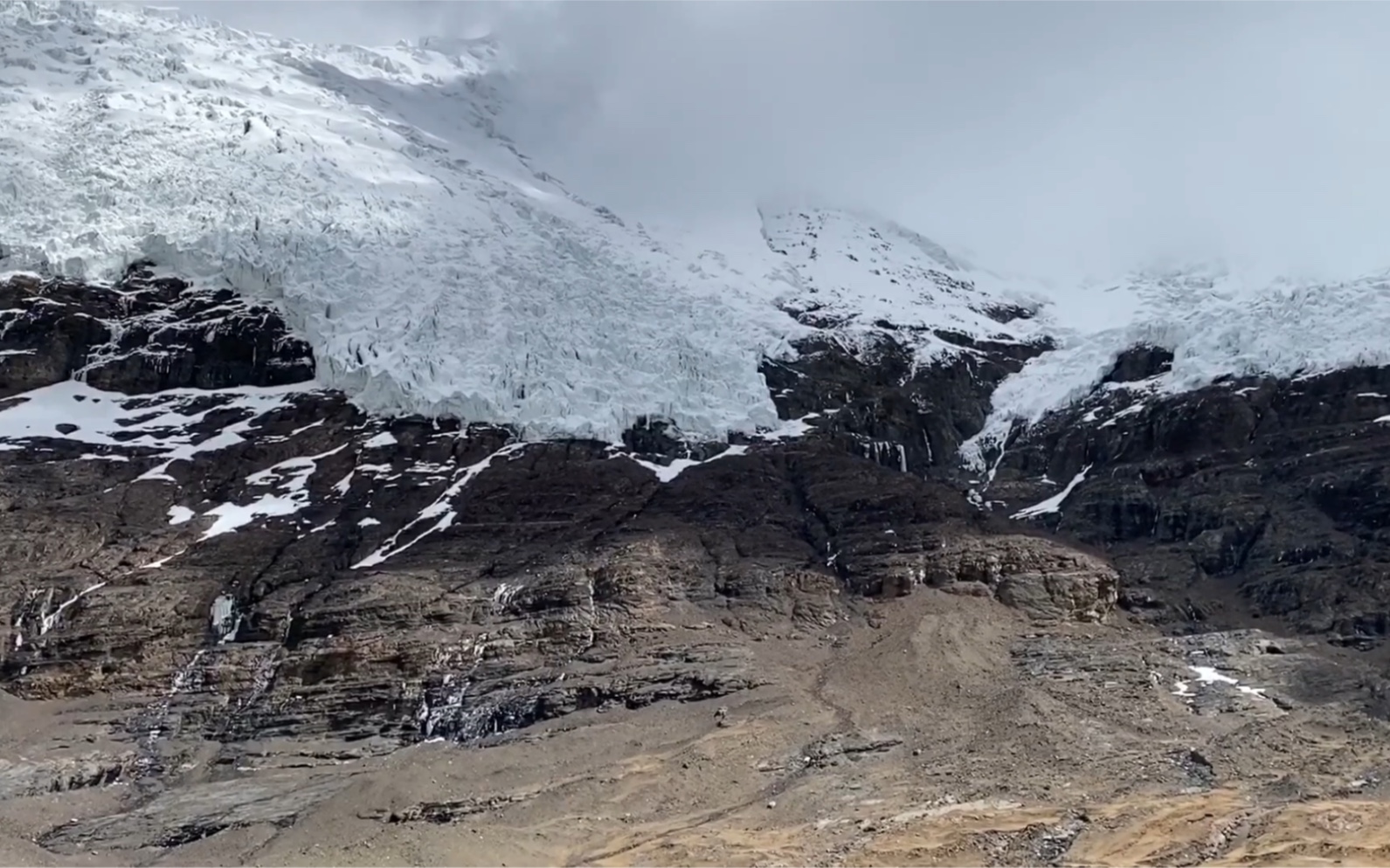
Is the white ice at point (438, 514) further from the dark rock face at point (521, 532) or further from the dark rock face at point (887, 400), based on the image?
the dark rock face at point (887, 400)

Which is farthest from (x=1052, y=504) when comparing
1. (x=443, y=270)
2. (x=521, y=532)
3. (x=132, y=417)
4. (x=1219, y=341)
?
(x=132, y=417)

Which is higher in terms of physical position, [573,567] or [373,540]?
[373,540]

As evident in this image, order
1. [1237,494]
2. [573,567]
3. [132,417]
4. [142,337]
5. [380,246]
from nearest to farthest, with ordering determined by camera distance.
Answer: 1. [573,567]
2. [1237,494]
3. [132,417]
4. [142,337]
5. [380,246]

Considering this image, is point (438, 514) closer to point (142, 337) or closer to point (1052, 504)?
point (142, 337)

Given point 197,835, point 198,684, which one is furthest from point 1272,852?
point 198,684

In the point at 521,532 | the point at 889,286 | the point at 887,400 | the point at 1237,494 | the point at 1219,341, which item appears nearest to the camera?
the point at 521,532

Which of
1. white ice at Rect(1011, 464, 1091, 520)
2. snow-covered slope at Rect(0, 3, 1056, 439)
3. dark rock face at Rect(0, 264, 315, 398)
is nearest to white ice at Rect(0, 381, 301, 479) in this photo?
dark rock face at Rect(0, 264, 315, 398)

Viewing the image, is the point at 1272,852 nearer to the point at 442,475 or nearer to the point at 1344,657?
the point at 1344,657
